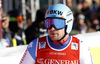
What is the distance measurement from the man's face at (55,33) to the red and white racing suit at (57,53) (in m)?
0.09

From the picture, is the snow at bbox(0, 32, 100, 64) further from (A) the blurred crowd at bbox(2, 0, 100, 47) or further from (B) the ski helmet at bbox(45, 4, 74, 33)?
(A) the blurred crowd at bbox(2, 0, 100, 47)

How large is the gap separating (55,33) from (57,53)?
24 centimetres

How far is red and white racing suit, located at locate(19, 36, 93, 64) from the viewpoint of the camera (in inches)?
118

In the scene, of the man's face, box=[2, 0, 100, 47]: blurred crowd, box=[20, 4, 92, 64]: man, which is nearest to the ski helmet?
box=[20, 4, 92, 64]: man

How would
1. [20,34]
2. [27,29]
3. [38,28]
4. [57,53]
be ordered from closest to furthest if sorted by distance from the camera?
[57,53] < [38,28] < [27,29] < [20,34]

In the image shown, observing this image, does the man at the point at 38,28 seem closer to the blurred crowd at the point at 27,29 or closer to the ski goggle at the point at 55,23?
the blurred crowd at the point at 27,29

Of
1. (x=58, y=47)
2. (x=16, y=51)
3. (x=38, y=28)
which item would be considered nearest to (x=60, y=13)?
(x=58, y=47)

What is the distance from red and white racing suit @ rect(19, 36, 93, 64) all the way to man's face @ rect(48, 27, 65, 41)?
0.29 feet

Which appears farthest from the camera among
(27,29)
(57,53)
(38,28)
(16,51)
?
(27,29)

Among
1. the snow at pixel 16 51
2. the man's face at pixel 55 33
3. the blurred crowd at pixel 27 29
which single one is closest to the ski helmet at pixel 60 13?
the man's face at pixel 55 33

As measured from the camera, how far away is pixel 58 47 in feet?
10.1

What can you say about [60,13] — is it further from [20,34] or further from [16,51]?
[20,34]

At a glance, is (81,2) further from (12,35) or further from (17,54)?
(17,54)

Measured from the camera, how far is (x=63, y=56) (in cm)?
302
